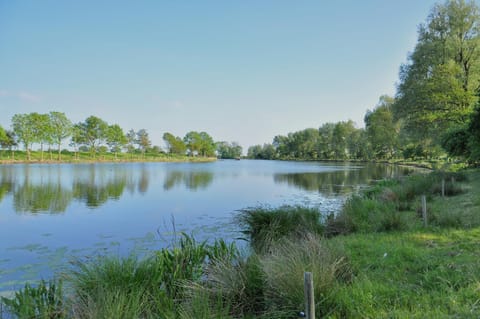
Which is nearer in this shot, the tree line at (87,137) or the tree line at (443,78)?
the tree line at (443,78)

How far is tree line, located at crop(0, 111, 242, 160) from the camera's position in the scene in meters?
63.0

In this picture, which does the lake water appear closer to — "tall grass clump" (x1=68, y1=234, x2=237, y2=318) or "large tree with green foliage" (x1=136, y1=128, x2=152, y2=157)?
"tall grass clump" (x1=68, y1=234, x2=237, y2=318)

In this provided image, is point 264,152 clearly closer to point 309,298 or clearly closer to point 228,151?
point 228,151

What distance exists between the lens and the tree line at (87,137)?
63031 mm

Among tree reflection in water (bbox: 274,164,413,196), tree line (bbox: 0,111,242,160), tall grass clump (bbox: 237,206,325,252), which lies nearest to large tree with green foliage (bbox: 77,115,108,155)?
tree line (bbox: 0,111,242,160)

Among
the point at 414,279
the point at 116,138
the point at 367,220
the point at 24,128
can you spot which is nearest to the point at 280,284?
the point at 414,279

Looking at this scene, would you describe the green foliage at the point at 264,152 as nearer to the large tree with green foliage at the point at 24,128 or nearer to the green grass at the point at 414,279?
the large tree with green foliage at the point at 24,128

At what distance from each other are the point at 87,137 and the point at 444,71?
3332 inches

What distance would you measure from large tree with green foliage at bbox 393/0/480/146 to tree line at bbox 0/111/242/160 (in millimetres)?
71810

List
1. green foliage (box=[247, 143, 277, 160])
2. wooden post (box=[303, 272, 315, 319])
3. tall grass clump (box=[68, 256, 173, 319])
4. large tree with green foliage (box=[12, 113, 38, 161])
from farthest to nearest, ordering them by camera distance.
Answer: green foliage (box=[247, 143, 277, 160])
large tree with green foliage (box=[12, 113, 38, 161])
tall grass clump (box=[68, 256, 173, 319])
wooden post (box=[303, 272, 315, 319])

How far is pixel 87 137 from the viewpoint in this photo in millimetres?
81500

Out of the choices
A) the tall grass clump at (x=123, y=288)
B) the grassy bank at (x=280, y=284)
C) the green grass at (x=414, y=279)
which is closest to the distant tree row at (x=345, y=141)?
the green grass at (x=414, y=279)

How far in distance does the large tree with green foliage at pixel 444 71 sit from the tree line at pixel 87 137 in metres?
71.8

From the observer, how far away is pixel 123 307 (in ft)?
11.3
